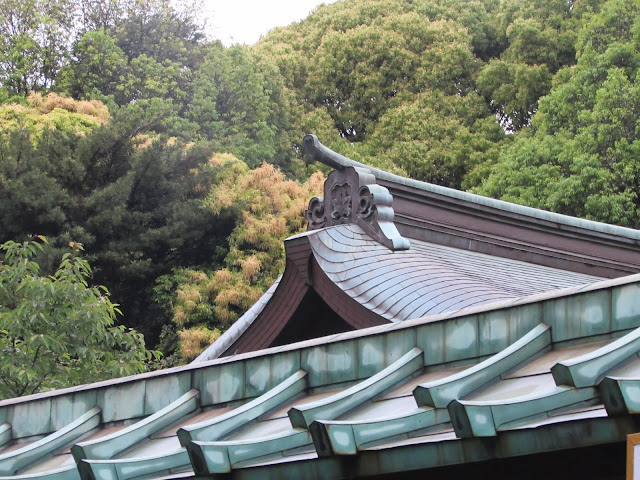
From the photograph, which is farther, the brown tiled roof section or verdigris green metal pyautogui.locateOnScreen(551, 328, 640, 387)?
the brown tiled roof section

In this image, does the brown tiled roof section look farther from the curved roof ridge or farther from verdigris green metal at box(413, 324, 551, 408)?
verdigris green metal at box(413, 324, 551, 408)

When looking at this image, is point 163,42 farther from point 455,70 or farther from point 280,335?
point 280,335

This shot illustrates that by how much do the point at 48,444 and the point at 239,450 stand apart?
5.25ft

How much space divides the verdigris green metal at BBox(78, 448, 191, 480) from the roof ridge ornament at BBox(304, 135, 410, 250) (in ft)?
12.3

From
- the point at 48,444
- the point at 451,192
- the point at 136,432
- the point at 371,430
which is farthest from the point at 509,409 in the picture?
the point at 451,192

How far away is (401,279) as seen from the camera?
7.21 metres

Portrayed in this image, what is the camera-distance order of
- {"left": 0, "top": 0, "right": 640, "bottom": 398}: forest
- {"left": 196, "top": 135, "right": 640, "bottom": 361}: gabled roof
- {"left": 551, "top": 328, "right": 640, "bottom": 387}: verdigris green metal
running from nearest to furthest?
{"left": 551, "top": 328, "right": 640, "bottom": 387}: verdigris green metal → {"left": 196, "top": 135, "right": 640, "bottom": 361}: gabled roof → {"left": 0, "top": 0, "right": 640, "bottom": 398}: forest

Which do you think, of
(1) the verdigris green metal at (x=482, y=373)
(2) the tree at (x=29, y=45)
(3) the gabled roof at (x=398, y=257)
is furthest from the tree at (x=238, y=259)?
(1) the verdigris green metal at (x=482, y=373)

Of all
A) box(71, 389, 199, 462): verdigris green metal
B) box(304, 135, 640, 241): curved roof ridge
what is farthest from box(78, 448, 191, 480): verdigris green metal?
box(304, 135, 640, 241): curved roof ridge

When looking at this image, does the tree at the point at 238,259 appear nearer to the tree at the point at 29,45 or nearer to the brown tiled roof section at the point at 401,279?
the tree at the point at 29,45

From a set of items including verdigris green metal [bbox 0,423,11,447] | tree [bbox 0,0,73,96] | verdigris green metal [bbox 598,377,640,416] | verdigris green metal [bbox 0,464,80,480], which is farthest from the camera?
tree [bbox 0,0,73,96]

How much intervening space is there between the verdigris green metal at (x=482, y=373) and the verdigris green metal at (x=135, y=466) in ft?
3.41

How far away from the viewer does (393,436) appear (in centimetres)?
343

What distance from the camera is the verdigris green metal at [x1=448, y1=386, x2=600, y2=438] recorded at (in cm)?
306
